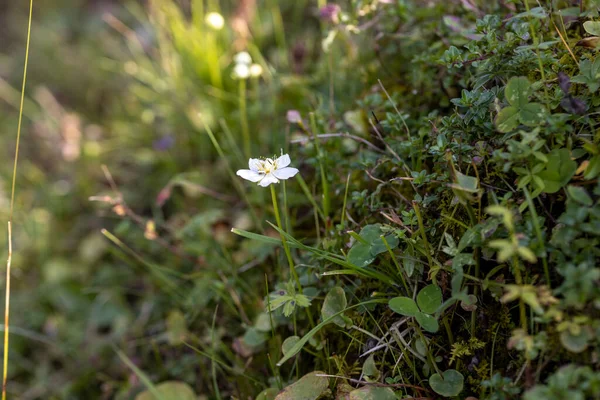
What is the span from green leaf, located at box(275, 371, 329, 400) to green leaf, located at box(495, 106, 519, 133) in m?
0.75

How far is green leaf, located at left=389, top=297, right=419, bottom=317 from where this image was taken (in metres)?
1.14

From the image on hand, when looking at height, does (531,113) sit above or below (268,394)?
above

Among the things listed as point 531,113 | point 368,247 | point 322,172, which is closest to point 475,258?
point 368,247

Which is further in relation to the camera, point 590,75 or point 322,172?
point 322,172

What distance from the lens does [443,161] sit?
4.06 feet

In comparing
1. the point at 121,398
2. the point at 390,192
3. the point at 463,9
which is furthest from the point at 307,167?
the point at 121,398

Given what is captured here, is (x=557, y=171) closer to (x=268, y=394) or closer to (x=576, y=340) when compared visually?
(x=576, y=340)

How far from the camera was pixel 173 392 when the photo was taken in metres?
1.50

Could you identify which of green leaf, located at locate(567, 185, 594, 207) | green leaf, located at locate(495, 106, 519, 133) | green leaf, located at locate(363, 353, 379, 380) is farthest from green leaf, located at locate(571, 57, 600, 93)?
green leaf, located at locate(363, 353, 379, 380)

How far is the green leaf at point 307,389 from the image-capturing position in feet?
3.98

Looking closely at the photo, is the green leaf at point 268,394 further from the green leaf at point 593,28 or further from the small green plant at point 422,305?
the green leaf at point 593,28

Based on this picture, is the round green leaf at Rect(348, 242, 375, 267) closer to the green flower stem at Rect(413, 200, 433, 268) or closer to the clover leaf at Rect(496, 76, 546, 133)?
the green flower stem at Rect(413, 200, 433, 268)

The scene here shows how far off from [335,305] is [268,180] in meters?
0.39

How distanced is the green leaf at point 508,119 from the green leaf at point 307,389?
745 mm
